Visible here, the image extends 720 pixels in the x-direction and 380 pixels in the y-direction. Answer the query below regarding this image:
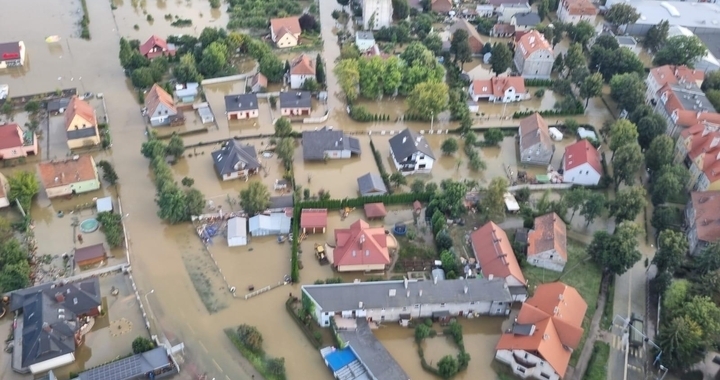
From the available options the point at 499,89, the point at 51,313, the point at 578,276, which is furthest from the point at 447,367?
the point at 499,89

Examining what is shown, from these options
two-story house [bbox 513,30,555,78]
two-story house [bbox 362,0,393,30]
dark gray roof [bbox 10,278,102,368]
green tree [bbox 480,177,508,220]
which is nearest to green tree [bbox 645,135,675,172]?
green tree [bbox 480,177,508,220]

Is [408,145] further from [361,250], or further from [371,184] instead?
[361,250]

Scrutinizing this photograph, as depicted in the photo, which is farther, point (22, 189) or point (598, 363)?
point (22, 189)

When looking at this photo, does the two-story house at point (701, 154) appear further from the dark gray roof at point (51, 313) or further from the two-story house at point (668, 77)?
the dark gray roof at point (51, 313)

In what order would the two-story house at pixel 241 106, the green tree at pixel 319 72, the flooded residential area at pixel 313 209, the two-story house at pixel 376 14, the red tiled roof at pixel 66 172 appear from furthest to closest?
the two-story house at pixel 376 14 → the green tree at pixel 319 72 → the two-story house at pixel 241 106 → the red tiled roof at pixel 66 172 → the flooded residential area at pixel 313 209

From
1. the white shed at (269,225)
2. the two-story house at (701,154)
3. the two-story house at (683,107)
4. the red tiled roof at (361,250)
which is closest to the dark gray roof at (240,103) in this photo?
the white shed at (269,225)

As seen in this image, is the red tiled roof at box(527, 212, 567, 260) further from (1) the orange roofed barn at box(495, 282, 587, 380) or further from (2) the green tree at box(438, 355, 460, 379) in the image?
(2) the green tree at box(438, 355, 460, 379)

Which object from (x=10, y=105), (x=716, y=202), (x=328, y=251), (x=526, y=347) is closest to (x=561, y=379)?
(x=526, y=347)
